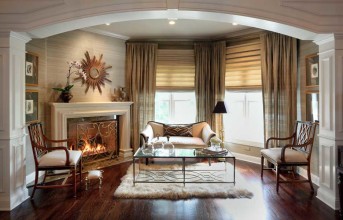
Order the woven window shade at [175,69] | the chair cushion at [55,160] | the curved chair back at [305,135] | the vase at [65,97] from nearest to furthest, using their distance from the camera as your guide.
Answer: the chair cushion at [55,160] < the curved chair back at [305,135] < the vase at [65,97] < the woven window shade at [175,69]

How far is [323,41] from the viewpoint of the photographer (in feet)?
10.9

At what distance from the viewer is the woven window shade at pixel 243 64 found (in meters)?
5.14

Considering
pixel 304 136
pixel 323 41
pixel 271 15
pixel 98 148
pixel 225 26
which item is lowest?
pixel 98 148

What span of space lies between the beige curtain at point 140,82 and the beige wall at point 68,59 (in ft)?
0.68

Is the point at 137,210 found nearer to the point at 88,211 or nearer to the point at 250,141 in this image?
the point at 88,211

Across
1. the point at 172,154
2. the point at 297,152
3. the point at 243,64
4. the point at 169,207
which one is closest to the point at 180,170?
the point at 172,154

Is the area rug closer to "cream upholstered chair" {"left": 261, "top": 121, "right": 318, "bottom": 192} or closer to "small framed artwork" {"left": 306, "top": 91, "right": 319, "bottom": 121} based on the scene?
"cream upholstered chair" {"left": 261, "top": 121, "right": 318, "bottom": 192}

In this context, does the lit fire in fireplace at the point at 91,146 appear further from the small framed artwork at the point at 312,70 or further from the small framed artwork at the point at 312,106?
the small framed artwork at the point at 312,70

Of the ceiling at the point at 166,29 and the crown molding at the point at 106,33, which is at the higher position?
the ceiling at the point at 166,29

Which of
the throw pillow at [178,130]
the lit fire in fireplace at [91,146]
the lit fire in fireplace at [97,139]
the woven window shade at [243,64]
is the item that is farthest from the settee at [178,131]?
the woven window shade at [243,64]

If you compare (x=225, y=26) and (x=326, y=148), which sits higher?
(x=225, y=26)

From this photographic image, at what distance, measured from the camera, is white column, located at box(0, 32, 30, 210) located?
3084 mm

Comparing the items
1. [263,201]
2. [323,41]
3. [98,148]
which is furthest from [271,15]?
[98,148]

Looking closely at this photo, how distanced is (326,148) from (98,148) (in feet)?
14.0
